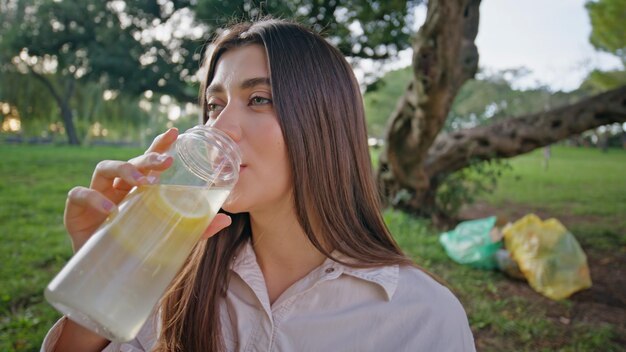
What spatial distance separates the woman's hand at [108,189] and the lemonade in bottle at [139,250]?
4 centimetres

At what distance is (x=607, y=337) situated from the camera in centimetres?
306

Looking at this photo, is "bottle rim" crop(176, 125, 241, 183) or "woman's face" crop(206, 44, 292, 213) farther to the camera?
"woman's face" crop(206, 44, 292, 213)

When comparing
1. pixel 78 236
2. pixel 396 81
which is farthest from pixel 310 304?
pixel 396 81

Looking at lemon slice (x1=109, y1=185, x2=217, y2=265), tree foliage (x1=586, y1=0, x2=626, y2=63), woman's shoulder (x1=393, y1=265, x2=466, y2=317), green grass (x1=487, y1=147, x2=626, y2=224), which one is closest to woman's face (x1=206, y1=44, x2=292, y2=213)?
lemon slice (x1=109, y1=185, x2=217, y2=265)

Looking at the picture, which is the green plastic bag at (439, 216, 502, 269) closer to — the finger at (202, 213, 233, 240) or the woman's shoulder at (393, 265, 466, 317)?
the woman's shoulder at (393, 265, 466, 317)

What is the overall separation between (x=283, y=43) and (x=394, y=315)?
0.96 meters

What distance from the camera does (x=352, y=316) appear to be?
4.21 ft

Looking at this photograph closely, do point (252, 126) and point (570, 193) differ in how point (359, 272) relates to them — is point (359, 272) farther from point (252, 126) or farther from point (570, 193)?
point (570, 193)

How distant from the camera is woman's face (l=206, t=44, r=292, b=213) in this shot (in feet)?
4.22

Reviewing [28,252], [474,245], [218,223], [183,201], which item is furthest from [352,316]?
[28,252]

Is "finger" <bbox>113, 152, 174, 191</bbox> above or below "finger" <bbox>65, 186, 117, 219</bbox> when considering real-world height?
above

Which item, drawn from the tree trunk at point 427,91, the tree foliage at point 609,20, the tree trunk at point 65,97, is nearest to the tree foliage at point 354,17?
the tree trunk at point 427,91

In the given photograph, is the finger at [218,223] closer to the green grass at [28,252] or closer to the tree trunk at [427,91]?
the green grass at [28,252]

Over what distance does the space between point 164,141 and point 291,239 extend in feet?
1.94
